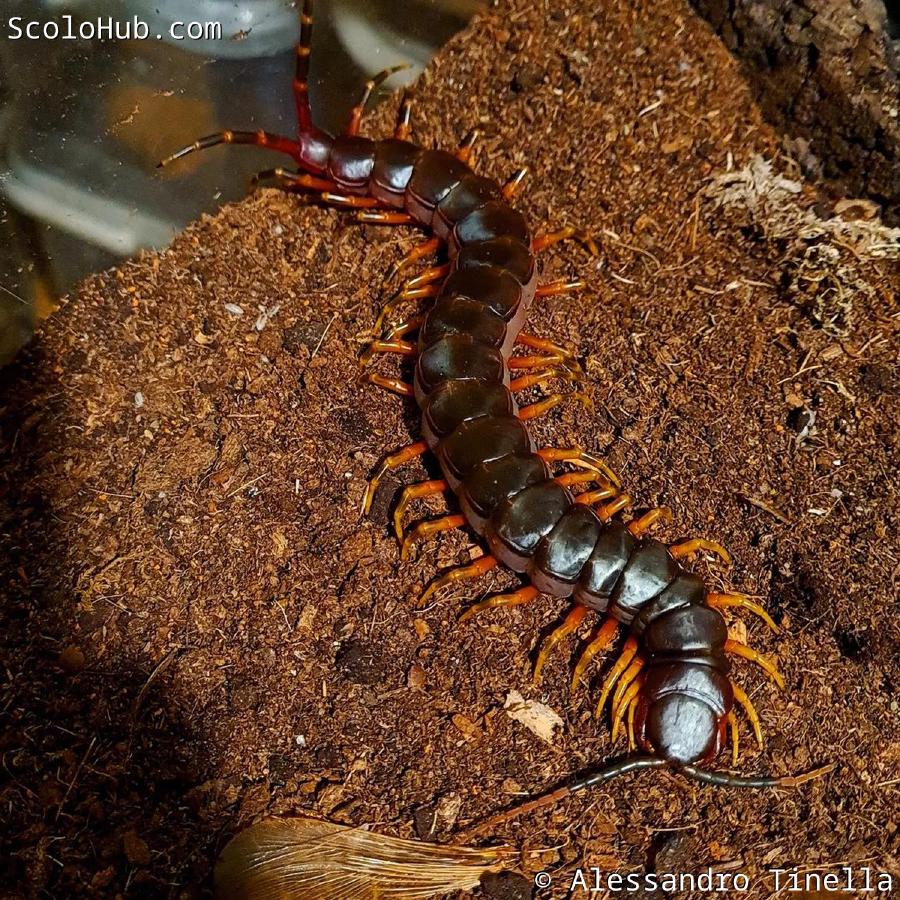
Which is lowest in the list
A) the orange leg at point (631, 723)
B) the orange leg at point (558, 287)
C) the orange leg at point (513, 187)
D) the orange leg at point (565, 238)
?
the orange leg at point (631, 723)

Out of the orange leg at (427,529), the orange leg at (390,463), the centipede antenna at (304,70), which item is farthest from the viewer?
the centipede antenna at (304,70)

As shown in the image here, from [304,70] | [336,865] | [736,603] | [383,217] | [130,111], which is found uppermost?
[304,70]

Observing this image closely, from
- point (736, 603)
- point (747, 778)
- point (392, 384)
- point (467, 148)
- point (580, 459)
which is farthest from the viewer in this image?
point (467, 148)

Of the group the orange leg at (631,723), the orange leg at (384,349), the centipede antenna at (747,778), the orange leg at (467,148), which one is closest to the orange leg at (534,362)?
the orange leg at (384,349)

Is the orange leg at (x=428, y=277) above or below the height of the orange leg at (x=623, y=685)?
above

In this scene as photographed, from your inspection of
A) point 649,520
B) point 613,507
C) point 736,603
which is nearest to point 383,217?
point 613,507

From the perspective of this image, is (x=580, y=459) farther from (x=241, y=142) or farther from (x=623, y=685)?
(x=241, y=142)

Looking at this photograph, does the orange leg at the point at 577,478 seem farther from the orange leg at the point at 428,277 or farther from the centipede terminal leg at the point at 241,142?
the centipede terminal leg at the point at 241,142
